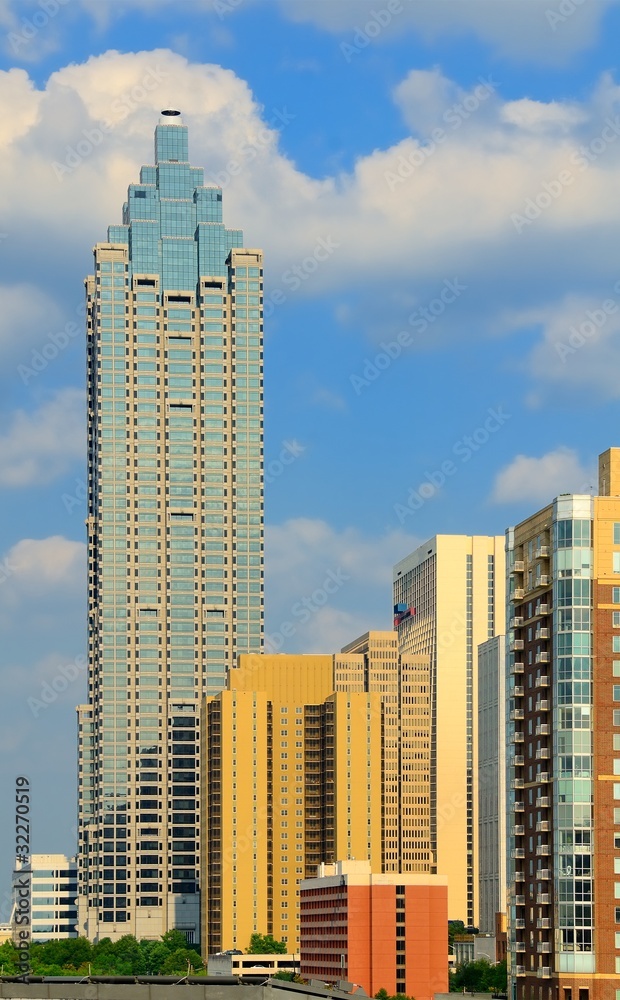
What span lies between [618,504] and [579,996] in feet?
148

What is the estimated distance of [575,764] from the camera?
184000 mm

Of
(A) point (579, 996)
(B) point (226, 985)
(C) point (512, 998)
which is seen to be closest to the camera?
(B) point (226, 985)

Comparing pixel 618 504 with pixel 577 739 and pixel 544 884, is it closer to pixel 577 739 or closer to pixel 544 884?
pixel 577 739

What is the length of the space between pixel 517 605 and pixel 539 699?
34.9 feet

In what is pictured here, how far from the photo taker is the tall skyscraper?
18050 centimetres

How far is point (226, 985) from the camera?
10294cm

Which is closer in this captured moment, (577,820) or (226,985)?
(226,985)

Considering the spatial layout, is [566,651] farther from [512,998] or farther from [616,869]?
[512,998]

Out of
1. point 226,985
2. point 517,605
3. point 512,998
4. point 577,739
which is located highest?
point 517,605

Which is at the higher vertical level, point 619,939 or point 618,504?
point 618,504

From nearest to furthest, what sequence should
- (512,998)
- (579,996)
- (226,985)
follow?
(226,985), (579,996), (512,998)

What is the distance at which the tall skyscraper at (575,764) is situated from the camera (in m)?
Answer: 180

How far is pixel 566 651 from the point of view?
184750mm

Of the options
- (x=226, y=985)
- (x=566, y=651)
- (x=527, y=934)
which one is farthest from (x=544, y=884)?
(x=226, y=985)
